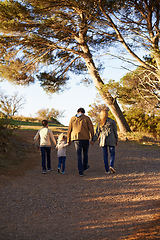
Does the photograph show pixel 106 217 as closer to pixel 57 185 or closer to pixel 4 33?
pixel 57 185

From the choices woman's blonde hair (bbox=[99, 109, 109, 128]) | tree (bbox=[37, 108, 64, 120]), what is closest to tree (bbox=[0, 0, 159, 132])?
woman's blonde hair (bbox=[99, 109, 109, 128])

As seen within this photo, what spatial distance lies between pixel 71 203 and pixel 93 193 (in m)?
0.69

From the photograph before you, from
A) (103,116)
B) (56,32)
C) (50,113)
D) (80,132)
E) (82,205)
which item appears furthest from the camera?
(50,113)

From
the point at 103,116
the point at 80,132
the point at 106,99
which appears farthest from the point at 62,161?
the point at 106,99

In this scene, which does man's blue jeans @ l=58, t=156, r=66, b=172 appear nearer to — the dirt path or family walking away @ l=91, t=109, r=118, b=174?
the dirt path

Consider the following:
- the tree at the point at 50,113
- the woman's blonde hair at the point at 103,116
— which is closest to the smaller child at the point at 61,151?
the woman's blonde hair at the point at 103,116

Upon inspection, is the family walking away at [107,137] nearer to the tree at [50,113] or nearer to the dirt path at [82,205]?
the dirt path at [82,205]

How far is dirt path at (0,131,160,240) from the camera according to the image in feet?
12.2

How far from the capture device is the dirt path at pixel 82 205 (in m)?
3.73

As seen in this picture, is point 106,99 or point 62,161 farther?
point 106,99

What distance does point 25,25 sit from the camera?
15.9 metres

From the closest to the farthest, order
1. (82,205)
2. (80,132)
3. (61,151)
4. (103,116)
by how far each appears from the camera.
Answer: (82,205)
(80,132)
(103,116)
(61,151)

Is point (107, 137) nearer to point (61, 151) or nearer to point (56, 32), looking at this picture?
point (61, 151)

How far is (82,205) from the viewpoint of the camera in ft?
15.5
